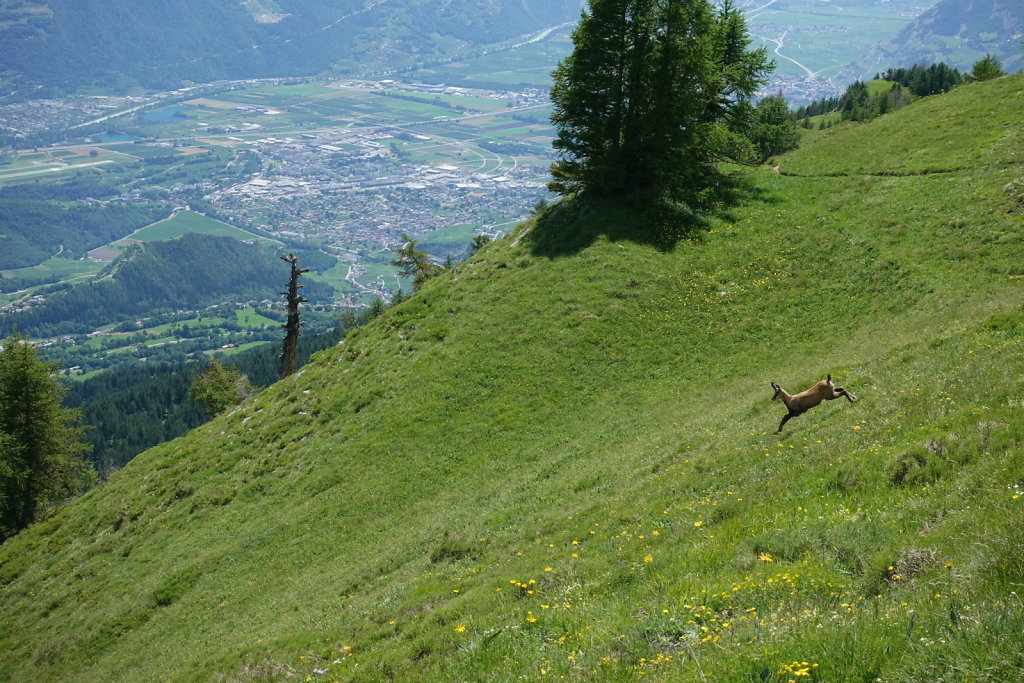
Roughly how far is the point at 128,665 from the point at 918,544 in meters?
27.0

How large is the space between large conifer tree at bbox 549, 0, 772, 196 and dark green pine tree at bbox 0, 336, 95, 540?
4406cm

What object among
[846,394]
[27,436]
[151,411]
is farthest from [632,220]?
[151,411]

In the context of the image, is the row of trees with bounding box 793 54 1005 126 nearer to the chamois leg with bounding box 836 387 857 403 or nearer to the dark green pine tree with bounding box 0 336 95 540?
the chamois leg with bounding box 836 387 857 403

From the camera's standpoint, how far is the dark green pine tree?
4647 cm

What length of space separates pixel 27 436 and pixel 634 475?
50.6m

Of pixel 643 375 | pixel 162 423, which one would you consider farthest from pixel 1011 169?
pixel 162 423

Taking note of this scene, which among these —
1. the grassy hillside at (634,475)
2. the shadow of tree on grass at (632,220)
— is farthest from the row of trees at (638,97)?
the grassy hillside at (634,475)

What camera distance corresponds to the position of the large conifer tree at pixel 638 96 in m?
43.9

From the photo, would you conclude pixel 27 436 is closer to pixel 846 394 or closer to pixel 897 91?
pixel 846 394

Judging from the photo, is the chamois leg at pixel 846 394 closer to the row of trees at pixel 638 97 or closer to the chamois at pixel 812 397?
the chamois at pixel 812 397

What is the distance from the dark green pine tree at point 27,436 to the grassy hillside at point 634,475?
34.2 feet

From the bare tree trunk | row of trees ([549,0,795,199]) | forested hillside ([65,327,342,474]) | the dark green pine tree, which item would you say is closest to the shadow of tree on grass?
row of trees ([549,0,795,199])

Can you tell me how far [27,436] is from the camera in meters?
48.1

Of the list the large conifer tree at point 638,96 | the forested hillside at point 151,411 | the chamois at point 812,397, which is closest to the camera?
the chamois at point 812,397
